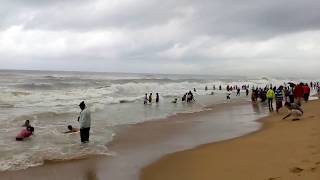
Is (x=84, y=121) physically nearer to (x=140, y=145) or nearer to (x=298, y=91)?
(x=140, y=145)

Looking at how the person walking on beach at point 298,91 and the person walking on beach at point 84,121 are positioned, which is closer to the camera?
the person walking on beach at point 84,121

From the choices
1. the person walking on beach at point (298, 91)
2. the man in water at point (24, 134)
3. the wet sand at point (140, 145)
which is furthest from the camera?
the person walking on beach at point (298, 91)

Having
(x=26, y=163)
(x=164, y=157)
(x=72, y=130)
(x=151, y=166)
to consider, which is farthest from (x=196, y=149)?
(x=72, y=130)

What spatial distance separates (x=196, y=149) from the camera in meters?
12.5

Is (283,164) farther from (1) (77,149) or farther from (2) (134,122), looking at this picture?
(2) (134,122)

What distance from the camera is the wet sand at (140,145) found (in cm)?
970

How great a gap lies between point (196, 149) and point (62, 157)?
4266 mm

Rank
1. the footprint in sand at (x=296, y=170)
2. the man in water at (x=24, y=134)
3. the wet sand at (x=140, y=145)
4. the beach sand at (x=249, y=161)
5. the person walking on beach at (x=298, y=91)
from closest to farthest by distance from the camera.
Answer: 1. the footprint in sand at (x=296, y=170)
2. the beach sand at (x=249, y=161)
3. the wet sand at (x=140, y=145)
4. the man in water at (x=24, y=134)
5. the person walking on beach at (x=298, y=91)

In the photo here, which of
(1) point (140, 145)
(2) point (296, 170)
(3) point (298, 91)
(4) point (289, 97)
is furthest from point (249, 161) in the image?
(4) point (289, 97)

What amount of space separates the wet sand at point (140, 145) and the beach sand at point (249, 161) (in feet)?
2.36

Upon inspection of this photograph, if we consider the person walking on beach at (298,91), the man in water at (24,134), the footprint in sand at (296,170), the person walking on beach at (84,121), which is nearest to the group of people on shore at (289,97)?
the person walking on beach at (298,91)

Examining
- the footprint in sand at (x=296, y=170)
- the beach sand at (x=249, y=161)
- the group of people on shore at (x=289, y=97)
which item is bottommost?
the beach sand at (x=249, y=161)

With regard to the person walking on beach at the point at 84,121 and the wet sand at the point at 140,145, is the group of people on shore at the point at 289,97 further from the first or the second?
the person walking on beach at the point at 84,121

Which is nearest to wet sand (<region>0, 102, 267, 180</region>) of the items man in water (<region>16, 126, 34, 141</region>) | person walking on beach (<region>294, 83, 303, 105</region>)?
man in water (<region>16, 126, 34, 141</region>)
